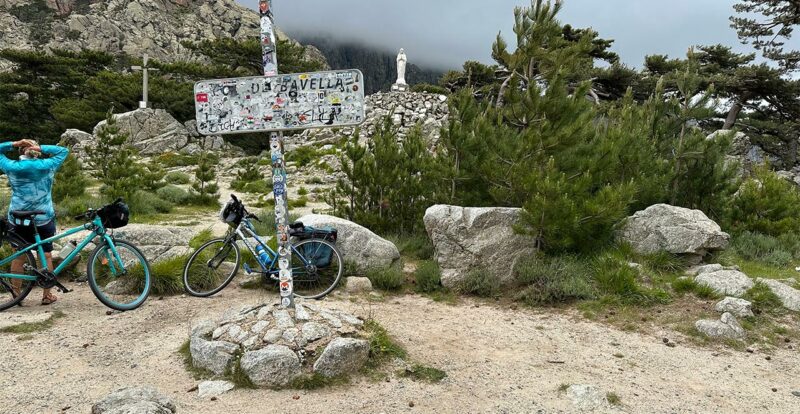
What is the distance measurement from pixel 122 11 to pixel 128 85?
5713 cm

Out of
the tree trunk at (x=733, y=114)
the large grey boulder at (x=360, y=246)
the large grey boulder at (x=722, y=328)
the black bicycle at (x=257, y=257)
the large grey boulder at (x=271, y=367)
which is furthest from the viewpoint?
the tree trunk at (x=733, y=114)

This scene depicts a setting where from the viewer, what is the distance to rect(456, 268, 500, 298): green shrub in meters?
6.32

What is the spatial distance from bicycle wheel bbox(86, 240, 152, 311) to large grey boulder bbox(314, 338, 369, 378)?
2.79 m

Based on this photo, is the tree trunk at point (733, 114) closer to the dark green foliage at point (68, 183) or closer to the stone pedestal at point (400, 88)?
the stone pedestal at point (400, 88)

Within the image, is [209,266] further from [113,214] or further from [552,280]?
[552,280]

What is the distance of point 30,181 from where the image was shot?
5.09 metres

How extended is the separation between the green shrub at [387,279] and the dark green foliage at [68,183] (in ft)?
28.3

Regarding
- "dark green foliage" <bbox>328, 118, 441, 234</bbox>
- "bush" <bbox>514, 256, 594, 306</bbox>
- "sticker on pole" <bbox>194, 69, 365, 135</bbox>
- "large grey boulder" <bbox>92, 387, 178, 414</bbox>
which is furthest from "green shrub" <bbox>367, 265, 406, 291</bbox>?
"large grey boulder" <bbox>92, 387, 178, 414</bbox>

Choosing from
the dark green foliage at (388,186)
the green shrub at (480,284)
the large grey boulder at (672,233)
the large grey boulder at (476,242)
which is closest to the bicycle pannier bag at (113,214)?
the large grey boulder at (476,242)

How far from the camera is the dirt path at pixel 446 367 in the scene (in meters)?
3.44

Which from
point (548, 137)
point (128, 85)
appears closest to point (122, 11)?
point (128, 85)

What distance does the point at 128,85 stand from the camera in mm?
33844

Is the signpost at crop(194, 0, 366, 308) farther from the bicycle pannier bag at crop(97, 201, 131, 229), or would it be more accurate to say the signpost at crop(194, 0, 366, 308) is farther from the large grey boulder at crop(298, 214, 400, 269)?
the large grey boulder at crop(298, 214, 400, 269)

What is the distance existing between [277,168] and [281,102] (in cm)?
→ 57
